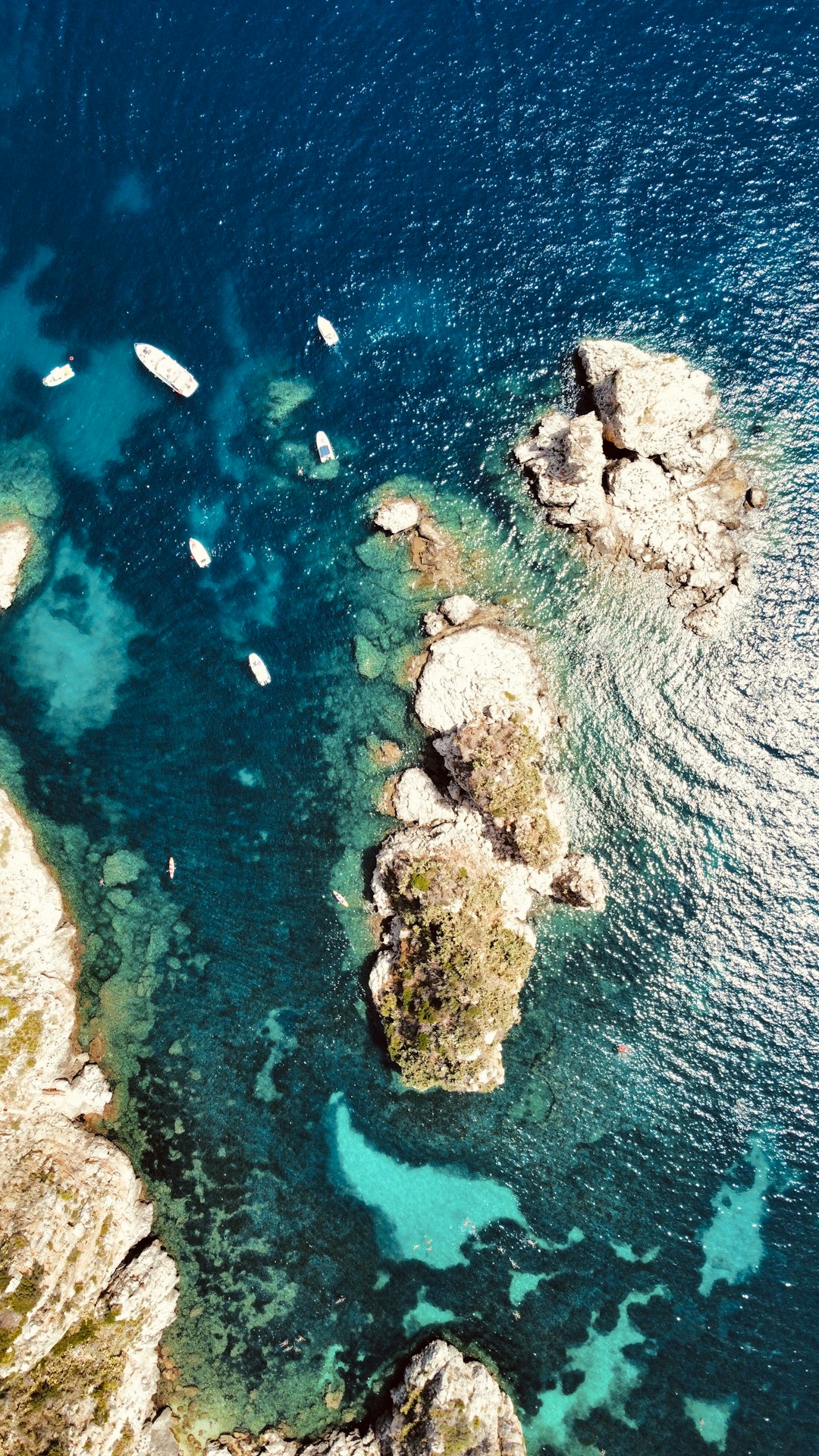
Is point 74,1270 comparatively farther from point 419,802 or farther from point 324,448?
point 324,448

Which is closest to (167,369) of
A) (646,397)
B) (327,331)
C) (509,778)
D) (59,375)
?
(59,375)

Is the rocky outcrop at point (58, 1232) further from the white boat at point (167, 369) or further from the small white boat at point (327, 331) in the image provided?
the small white boat at point (327, 331)

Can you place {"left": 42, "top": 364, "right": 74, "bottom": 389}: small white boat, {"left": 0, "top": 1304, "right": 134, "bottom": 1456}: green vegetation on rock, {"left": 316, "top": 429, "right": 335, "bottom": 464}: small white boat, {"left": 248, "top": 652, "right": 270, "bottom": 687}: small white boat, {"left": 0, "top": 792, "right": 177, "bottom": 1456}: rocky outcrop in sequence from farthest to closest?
{"left": 42, "top": 364, "right": 74, "bottom": 389}: small white boat, {"left": 248, "top": 652, "right": 270, "bottom": 687}: small white boat, {"left": 316, "top": 429, "right": 335, "bottom": 464}: small white boat, {"left": 0, "top": 792, "right": 177, "bottom": 1456}: rocky outcrop, {"left": 0, "top": 1304, "right": 134, "bottom": 1456}: green vegetation on rock

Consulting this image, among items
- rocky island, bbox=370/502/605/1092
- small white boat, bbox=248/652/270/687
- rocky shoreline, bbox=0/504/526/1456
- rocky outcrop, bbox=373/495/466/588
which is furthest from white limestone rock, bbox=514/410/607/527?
small white boat, bbox=248/652/270/687

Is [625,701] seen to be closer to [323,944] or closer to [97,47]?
[323,944]

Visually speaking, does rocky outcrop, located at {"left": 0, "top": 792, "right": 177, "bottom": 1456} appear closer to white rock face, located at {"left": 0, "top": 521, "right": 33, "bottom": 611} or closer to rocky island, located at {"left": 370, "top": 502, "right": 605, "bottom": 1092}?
white rock face, located at {"left": 0, "top": 521, "right": 33, "bottom": 611}

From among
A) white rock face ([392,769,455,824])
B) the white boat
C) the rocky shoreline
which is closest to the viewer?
the rocky shoreline

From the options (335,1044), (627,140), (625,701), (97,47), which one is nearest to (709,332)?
(627,140)
